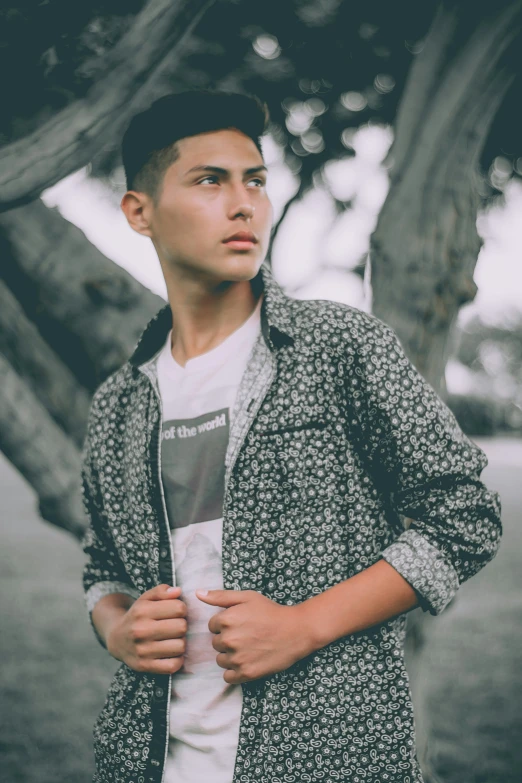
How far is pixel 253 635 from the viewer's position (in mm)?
1482

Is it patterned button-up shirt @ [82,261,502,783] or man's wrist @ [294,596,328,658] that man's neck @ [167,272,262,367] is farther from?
man's wrist @ [294,596,328,658]

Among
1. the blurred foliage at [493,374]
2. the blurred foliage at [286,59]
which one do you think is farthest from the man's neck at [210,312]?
the blurred foliage at [493,374]

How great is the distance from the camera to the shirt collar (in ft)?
5.73

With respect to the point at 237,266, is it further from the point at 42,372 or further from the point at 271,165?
the point at 271,165

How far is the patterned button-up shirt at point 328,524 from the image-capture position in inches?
60.9

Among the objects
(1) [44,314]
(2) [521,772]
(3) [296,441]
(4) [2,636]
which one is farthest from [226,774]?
(4) [2,636]

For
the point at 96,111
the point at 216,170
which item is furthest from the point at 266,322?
the point at 96,111

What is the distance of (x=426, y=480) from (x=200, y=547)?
54 centimetres

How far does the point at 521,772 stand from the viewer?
4.34m

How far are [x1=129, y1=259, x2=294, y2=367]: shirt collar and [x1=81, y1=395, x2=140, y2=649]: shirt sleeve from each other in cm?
23

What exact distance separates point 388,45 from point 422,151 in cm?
131

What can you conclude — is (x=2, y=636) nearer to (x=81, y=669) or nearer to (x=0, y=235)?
(x=81, y=669)

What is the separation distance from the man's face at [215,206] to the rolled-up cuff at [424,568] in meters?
0.73

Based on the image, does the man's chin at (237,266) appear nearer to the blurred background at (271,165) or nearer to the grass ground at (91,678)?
the blurred background at (271,165)
